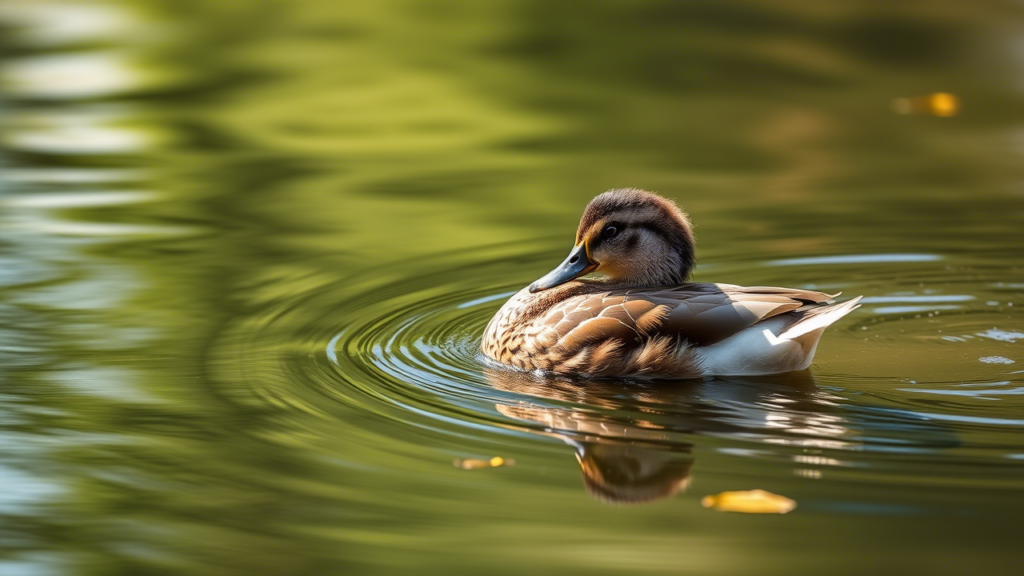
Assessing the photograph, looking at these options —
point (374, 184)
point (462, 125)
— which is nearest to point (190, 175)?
point (374, 184)

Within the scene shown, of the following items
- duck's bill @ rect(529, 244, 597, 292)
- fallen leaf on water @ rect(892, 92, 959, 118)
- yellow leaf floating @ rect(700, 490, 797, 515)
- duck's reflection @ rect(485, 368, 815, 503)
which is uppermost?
fallen leaf on water @ rect(892, 92, 959, 118)

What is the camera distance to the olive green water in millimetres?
5547

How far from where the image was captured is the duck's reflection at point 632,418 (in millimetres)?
5930

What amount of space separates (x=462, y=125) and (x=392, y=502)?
9.21m

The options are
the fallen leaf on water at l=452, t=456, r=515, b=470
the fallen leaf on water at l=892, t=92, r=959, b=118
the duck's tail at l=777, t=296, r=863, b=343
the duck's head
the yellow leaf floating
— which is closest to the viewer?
the yellow leaf floating

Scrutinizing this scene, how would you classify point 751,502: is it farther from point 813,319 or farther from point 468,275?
point 468,275

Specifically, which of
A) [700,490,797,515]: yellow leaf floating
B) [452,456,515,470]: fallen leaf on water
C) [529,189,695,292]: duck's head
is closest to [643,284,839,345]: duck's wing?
[529,189,695,292]: duck's head

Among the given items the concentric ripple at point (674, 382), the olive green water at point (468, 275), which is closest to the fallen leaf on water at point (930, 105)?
the olive green water at point (468, 275)

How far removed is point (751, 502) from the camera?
5.55 meters

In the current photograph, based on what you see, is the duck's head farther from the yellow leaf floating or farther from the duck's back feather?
the yellow leaf floating

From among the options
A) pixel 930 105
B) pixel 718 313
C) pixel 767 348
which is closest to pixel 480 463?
pixel 718 313

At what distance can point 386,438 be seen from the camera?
21.1 ft

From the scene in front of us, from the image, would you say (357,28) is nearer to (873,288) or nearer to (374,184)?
(374,184)

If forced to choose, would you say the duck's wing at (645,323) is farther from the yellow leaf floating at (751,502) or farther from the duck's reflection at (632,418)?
the yellow leaf floating at (751,502)
